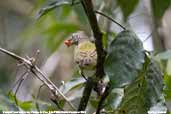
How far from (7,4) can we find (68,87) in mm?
1941

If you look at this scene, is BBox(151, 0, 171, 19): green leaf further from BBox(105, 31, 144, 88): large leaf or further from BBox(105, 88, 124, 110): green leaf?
BBox(105, 88, 124, 110): green leaf

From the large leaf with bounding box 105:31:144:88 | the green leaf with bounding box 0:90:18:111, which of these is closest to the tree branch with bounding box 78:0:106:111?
the large leaf with bounding box 105:31:144:88

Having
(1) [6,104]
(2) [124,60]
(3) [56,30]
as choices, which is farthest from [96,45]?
(3) [56,30]

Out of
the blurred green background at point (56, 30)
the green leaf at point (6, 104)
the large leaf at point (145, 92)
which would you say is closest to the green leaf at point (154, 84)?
the large leaf at point (145, 92)

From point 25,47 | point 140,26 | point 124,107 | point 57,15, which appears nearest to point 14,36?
point 25,47

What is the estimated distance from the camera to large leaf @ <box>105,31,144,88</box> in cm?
82

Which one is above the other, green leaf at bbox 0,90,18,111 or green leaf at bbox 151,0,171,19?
green leaf at bbox 151,0,171,19

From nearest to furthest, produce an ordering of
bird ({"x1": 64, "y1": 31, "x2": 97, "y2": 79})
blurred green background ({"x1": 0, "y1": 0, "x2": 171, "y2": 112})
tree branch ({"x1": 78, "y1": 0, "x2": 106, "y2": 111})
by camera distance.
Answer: tree branch ({"x1": 78, "y1": 0, "x2": 106, "y2": 111}), bird ({"x1": 64, "y1": 31, "x2": 97, "y2": 79}), blurred green background ({"x1": 0, "y1": 0, "x2": 171, "y2": 112})

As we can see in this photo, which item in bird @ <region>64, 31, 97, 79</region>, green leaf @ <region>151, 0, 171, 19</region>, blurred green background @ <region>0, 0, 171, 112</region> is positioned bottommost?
blurred green background @ <region>0, 0, 171, 112</region>

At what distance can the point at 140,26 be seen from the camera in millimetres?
2195

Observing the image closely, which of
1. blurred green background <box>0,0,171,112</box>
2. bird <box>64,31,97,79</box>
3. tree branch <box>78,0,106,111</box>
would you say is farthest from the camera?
blurred green background <box>0,0,171,112</box>

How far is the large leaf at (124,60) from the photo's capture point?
82 cm

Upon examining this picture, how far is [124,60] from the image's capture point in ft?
2.75

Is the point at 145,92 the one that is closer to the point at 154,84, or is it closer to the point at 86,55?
the point at 154,84
